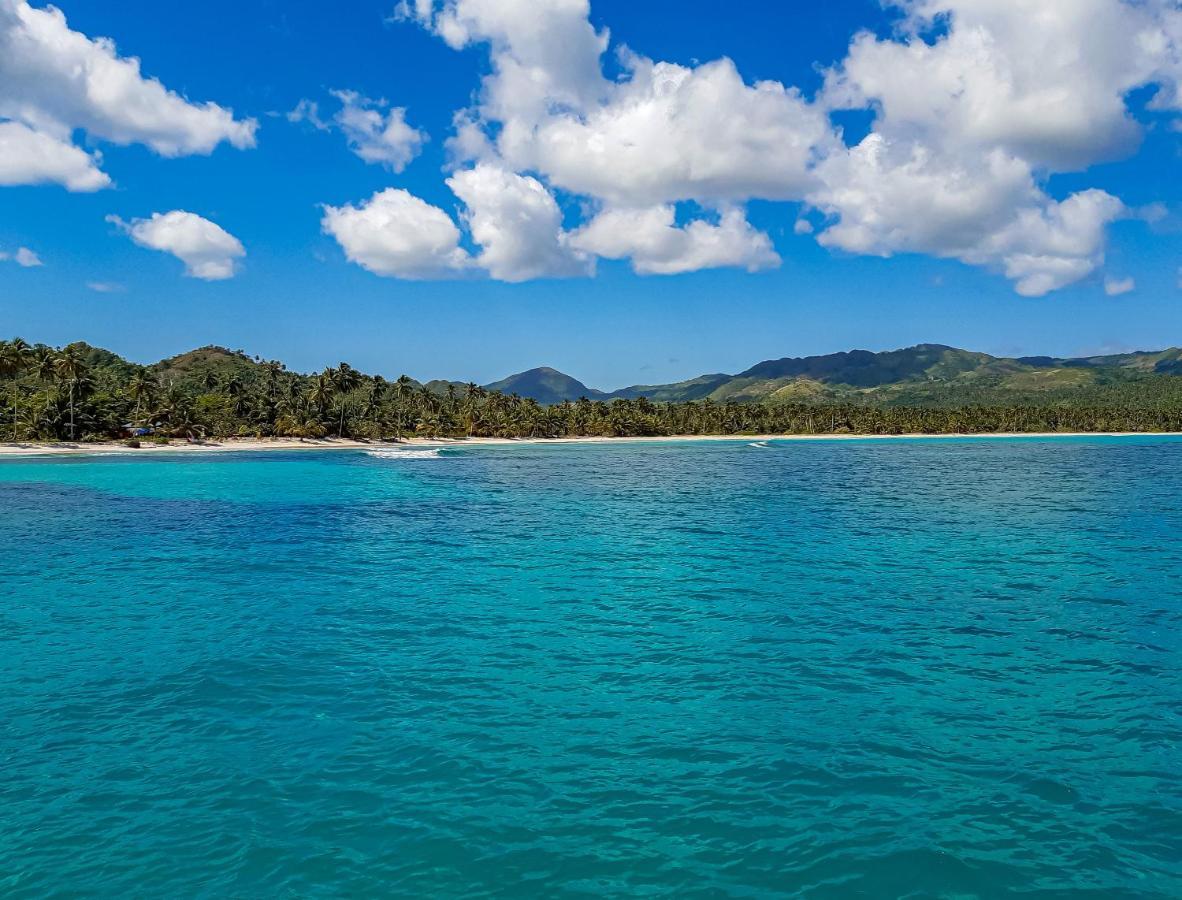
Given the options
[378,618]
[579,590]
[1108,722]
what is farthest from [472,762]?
[579,590]

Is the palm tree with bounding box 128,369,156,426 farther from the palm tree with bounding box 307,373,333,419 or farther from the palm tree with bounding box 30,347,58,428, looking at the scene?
the palm tree with bounding box 307,373,333,419

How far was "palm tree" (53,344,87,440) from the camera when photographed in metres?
123

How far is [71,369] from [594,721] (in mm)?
141054

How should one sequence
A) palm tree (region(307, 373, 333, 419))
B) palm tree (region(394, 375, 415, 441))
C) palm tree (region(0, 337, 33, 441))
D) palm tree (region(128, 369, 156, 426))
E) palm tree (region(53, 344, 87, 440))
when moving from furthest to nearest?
1. palm tree (region(394, 375, 415, 441))
2. palm tree (region(307, 373, 333, 419))
3. palm tree (region(128, 369, 156, 426))
4. palm tree (region(53, 344, 87, 440))
5. palm tree (region(0, 337, 33, 441))

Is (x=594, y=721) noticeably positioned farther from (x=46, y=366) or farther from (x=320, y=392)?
(x=320, y=392)

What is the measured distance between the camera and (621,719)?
48.3ft

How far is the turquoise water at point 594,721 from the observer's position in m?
9.95

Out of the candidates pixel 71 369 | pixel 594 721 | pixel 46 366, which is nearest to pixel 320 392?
pixel 71 369

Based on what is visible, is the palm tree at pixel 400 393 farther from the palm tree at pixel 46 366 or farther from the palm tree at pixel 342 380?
the palm tree at pixel 46 366

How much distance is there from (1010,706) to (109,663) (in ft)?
66.4

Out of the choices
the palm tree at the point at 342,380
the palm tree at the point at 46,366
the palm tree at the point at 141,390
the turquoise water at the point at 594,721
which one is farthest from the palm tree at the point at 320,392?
the turquoise water at the point at 594,721

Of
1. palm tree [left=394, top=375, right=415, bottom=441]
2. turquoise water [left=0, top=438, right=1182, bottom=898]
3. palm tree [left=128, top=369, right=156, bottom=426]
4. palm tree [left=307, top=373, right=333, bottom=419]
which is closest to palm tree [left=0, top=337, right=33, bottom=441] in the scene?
palm tree [left=128, top=369, right=156, bottom=426]

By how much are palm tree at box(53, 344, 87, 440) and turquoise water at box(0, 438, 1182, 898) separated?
362 ft

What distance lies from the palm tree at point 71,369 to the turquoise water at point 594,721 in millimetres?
110247
